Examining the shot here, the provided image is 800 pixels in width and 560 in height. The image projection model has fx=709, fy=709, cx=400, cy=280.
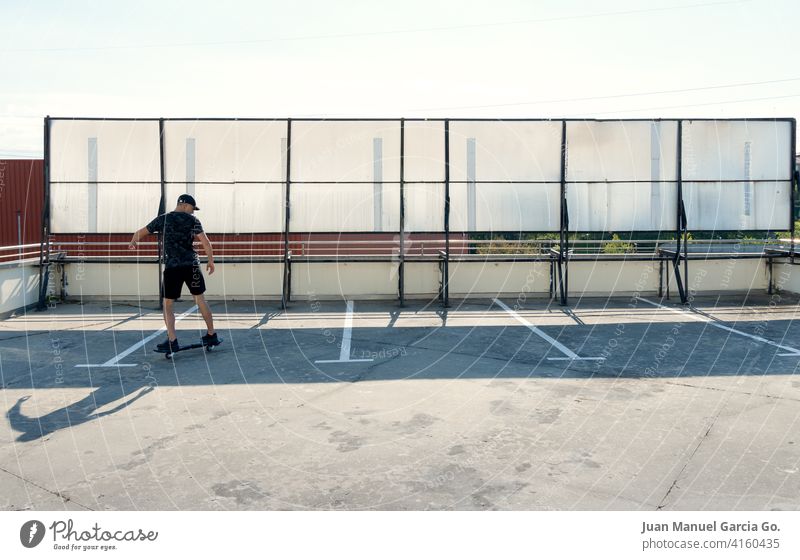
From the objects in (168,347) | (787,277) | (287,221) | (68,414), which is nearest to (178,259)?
(168,347)

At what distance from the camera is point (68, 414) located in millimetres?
5676

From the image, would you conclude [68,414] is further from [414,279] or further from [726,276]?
[726,276]

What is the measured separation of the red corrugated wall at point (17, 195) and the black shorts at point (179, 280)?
21.1 m

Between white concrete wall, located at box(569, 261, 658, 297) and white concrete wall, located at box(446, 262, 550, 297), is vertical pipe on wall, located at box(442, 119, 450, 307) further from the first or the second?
white concrete wall, located at box(569, 261, 658, 297)

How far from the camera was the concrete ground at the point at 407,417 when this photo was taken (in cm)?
408

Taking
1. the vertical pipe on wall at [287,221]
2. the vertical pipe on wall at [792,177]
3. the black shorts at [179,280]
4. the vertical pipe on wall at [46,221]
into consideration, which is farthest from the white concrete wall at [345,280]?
the vertical pipe on wall at [792,177]

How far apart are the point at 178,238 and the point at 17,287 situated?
17.2 ft

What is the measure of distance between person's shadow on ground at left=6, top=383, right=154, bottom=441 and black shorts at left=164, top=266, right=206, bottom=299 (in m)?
1.52

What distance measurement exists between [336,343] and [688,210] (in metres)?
7.49

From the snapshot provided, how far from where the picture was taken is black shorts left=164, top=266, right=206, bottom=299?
7754 mm

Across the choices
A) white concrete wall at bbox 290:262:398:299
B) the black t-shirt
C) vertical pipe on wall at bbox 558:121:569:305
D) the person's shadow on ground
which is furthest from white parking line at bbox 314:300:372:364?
vertical pipe on wall at bbox 558:121:569:305

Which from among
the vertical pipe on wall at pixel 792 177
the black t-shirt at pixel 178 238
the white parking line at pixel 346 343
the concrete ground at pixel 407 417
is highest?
the vertical pipe on wall at pixel 792 177

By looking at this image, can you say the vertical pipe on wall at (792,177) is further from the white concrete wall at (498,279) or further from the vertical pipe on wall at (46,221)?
the vertical pipe on wall at (46,221)
